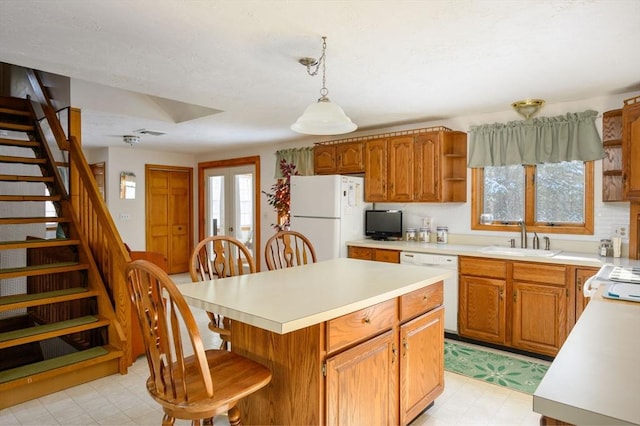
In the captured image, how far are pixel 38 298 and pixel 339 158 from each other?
11.1 ft

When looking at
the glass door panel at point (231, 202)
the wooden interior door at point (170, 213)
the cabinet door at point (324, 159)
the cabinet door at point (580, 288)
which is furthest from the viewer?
the wooden interior door at point (170, 213)

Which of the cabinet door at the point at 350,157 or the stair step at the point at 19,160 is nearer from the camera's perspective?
the stair step at the point at 19,160

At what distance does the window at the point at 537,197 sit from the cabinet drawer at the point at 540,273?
63 centimetres

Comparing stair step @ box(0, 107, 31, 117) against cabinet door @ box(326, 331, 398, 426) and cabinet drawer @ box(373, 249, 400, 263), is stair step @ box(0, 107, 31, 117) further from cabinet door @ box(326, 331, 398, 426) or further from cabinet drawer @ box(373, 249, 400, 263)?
cabinet door @ box(326, 331, 398, 426)

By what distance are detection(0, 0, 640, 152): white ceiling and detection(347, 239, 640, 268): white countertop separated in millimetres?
1392

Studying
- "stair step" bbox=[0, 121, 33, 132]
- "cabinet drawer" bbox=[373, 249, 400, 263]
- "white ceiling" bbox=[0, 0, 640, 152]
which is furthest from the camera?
"cabinet drawer" bbox=[373, 249, 400, 263]

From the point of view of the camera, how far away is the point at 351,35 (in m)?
2.21

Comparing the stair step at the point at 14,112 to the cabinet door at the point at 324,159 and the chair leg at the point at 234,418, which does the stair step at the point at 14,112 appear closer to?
the cabinet door at the point at 324,159

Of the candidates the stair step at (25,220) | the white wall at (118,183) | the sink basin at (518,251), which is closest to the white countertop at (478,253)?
the sink basin at (518,251)

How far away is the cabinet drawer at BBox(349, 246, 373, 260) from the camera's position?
434 cm

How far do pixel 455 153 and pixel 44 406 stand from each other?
415 cm

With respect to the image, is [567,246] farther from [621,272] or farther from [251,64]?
[251,64]

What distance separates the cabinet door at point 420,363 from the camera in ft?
6.88

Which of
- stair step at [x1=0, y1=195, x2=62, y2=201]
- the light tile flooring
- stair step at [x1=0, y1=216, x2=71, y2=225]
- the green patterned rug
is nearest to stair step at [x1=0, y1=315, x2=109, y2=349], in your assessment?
the light tile flooring
